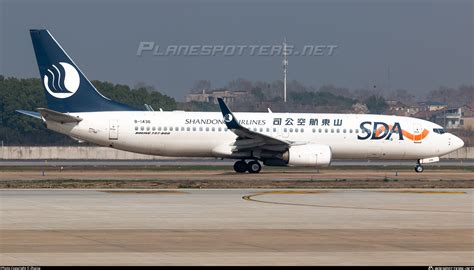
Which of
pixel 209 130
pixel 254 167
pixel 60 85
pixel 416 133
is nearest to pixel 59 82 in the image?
pixel 60 85

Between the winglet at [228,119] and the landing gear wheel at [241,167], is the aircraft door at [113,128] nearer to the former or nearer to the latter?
the winglet at [228,119]

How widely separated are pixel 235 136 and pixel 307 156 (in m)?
4.49

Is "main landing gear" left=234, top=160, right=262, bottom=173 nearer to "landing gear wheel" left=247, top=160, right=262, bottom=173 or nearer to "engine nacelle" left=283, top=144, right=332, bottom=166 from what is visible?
"landing gear wheel" left=247, top=160, right=262, bottom=173

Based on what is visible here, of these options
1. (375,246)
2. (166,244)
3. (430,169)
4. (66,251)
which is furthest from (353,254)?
(430,169)

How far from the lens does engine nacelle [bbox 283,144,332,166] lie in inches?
1988

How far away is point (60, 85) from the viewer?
52125 mm

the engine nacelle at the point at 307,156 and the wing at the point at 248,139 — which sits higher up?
the wing at the point at 248,139

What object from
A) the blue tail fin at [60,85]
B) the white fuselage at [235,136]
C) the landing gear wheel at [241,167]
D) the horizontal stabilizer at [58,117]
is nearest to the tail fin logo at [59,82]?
the blue tail fin at [60,85]

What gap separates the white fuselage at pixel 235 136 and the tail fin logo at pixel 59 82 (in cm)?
155

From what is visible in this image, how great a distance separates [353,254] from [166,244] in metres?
4.29

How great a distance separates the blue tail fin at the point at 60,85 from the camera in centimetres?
5206

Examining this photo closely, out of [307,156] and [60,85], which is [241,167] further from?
[60,85]

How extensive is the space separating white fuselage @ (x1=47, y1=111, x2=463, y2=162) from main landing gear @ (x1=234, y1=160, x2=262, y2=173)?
59cm

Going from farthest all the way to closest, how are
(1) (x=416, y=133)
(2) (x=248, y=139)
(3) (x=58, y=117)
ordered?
(1) (x=416, y=133)
(2) (x=248, y=139)
(3) (x=58, y=117)
